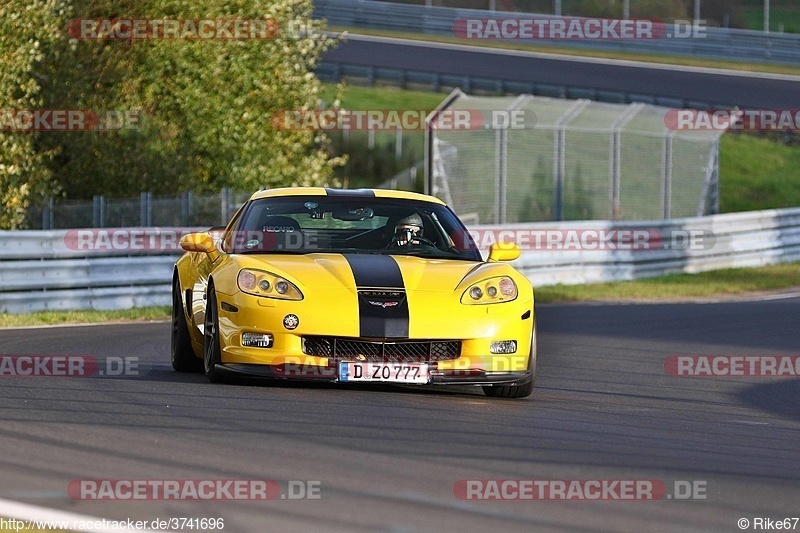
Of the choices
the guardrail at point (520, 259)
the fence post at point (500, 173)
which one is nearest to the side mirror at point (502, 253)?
the guardrail at point (520, 259)

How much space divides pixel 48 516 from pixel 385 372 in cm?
366

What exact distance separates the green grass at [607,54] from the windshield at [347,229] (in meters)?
31.9

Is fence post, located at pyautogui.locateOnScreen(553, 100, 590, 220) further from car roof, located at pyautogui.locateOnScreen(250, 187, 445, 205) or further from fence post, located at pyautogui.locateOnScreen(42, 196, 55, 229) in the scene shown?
car roof, located at pyautogui.locateOnScreen(250, 187, 445, 205)

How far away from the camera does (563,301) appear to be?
2033 cm

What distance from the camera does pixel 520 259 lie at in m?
21.3

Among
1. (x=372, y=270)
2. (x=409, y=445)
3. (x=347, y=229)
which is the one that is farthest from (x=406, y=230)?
(x=409, y=445)

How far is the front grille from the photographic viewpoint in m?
8.99

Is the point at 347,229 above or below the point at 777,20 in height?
below

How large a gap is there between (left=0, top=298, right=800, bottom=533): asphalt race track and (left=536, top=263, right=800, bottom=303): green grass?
904 centimetres

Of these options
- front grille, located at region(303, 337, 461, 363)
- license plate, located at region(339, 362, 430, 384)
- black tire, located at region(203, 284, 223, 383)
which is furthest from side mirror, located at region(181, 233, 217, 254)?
license plate, located at region(339, 362, 430, 384)

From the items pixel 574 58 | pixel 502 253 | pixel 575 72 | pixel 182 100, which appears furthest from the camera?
pixel 574 58

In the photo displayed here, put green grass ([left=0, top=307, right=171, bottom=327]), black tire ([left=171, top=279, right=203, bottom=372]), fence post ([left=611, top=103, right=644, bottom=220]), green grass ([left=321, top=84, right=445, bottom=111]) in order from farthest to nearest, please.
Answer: green grass ([left=321, top=84, right=445, bottom=111]) → fence post ([left=611, top=103, right=644, bottom=220]) → green grass ([left=0, top=307, right=171, bottom=327]) → black tire ([left=171, top=279, right=203, bottom=372])

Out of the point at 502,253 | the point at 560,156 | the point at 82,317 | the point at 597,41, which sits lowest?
the point at 82,317

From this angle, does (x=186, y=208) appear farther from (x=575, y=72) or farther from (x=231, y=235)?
(x=575, y=72)
